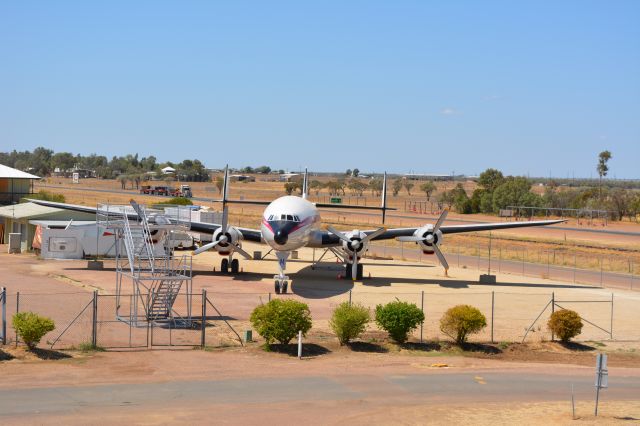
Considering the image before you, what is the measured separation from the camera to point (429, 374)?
23484 millimetres

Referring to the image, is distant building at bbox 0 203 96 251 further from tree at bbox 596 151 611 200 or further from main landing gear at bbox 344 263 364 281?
tree at bbox 596 151 611 200

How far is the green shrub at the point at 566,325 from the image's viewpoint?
28.3m

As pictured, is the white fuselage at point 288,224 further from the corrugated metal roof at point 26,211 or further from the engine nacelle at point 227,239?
the corrugated metal roof at point 26,211

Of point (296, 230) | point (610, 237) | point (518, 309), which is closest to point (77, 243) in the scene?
point (296, 230)

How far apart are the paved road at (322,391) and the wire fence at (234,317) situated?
15.4 feet

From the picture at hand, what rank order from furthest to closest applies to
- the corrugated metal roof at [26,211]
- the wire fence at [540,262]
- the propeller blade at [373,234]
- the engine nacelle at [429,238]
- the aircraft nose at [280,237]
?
the corrugated metal roof at [26,211], the wire fence at [540,262], the engine nacelle at [429,238], the propeller blade at [373,234], the aircraft nose at [280,237]

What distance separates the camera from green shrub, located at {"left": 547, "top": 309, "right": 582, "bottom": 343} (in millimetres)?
28275

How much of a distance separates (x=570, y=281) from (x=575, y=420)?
30475mm

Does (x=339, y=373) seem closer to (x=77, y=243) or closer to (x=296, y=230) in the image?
(x=296, y=230)

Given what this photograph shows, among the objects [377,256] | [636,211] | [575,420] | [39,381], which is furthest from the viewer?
[636,211]

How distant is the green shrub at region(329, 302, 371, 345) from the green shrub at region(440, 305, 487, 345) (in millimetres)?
2995

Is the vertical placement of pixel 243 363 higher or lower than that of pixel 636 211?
lower

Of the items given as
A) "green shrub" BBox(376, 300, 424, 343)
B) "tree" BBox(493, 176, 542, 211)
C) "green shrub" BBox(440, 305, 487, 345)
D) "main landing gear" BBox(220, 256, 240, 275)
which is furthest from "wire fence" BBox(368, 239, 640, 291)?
"tree" BBox(493, 176, 542, 211)

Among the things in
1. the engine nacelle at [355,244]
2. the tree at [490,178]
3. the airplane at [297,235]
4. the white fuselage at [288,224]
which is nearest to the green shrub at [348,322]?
the airplane at [297,235]
